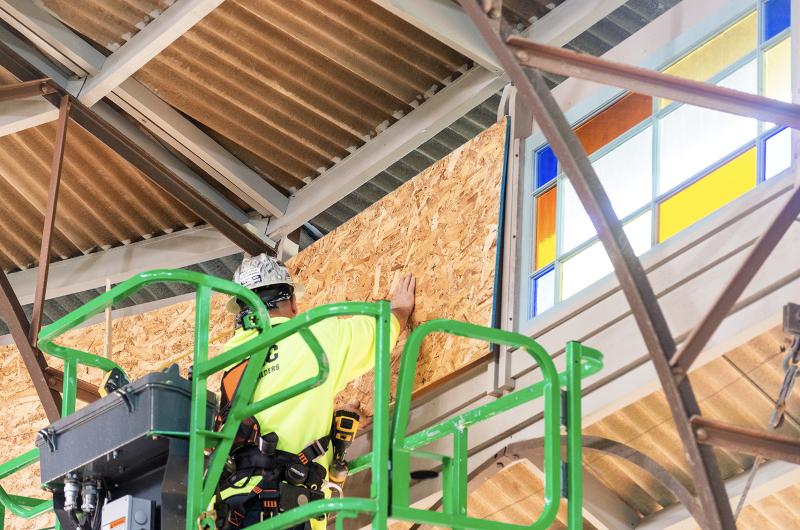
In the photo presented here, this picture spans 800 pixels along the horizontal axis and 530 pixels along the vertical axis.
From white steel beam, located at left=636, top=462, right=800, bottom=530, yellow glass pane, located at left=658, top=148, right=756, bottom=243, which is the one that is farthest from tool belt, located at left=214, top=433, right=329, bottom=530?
yellow glass pane, located at left=658, top=148, right=756, bottom=243

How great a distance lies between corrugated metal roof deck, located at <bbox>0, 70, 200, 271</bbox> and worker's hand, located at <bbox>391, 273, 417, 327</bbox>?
4141 mm

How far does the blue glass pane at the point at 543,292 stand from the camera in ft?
30.2

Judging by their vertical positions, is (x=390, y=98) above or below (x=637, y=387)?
above

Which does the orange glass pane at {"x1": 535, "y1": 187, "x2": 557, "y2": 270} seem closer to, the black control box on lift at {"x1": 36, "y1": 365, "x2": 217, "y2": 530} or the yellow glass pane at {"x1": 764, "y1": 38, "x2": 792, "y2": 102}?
the yellow glass pane at {"x1": 764, "y1": 38, "x2": 792, "y2": 102}

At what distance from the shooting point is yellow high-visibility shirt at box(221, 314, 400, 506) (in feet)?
27.1

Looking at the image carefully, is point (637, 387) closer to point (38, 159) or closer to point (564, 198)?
point (564, 198)

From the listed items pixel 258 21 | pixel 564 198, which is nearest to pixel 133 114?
pixel 258 21

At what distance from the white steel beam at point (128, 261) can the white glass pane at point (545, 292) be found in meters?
4.69

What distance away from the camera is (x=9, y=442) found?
13523 mm

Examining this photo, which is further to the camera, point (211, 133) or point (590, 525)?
point (211, 133)

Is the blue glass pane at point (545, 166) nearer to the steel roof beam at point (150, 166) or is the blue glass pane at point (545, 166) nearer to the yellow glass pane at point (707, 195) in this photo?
the yellow glass pane at point (707, 195)

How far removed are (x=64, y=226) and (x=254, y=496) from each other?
716 centimetres

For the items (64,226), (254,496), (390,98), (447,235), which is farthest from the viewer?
(64,226)

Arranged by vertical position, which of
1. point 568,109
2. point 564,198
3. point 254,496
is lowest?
point 254,496
